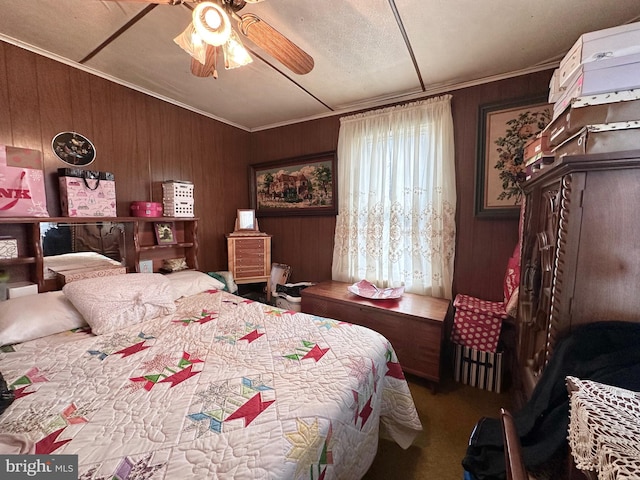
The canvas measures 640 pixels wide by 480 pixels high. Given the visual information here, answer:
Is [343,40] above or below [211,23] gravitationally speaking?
above

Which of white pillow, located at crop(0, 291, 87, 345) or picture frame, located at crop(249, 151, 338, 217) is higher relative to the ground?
picture frame, located at crop(249, 151, 338, 217)

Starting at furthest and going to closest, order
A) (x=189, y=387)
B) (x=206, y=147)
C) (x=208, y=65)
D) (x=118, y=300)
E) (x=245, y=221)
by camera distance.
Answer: (x=245, y=221) < (x=206, y=147) < (x=118, y=300) < (x=208, y=65) < (x=189, y=387)

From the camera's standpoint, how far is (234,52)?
1234mm

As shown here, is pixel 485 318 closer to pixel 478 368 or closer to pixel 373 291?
pixel 478 368

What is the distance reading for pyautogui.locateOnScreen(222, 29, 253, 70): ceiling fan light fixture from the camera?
1196 millimetres

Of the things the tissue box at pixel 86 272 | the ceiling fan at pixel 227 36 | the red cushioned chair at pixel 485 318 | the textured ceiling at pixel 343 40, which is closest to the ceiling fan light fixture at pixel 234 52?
the ceiling fan at pixel 227 36

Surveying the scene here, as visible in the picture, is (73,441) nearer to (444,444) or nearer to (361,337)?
(361,337)

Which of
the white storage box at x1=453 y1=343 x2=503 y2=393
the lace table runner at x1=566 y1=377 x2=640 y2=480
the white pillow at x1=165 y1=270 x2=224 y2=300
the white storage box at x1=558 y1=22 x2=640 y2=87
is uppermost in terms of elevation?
the white storage box at x1=558 y1=22 x2=640 y2=87

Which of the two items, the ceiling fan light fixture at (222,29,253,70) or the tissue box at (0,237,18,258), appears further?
the tissue box at (0,237,18,258)

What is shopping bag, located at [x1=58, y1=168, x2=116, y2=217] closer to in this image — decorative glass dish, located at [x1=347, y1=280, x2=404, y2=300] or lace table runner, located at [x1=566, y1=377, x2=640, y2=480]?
decorative glass dish, located at [x1=347, y1=280, x2=404, y2=300]

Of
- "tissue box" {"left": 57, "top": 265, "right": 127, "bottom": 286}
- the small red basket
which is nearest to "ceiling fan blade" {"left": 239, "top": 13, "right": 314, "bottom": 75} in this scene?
the small red basket

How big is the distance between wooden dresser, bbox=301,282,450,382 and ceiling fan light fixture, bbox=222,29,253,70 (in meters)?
1.82

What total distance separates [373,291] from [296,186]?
4.90 feet

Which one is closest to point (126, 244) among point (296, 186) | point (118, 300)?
point (118, 300)
